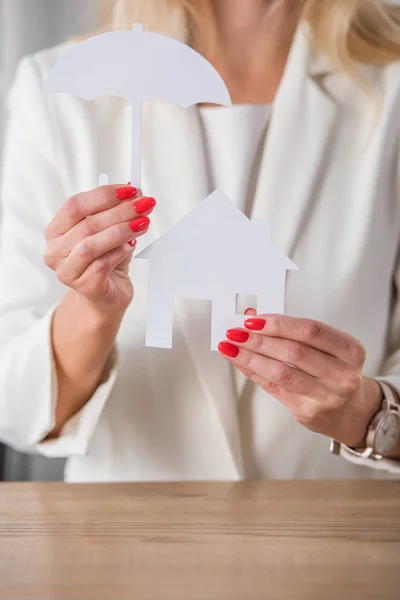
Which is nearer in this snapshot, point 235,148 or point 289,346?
point 289,346

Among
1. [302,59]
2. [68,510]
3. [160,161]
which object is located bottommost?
[68,510]

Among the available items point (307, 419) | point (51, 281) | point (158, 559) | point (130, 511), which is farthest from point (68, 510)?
point (51, 281)

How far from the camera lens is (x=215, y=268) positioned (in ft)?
2.52

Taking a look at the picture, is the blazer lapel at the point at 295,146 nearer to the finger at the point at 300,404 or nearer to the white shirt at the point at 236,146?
the white shirt at the point at 236,146

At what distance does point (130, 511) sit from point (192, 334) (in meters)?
0.35

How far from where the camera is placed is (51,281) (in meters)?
1.08

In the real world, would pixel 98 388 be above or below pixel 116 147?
below

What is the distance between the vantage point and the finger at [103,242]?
722 millimetres

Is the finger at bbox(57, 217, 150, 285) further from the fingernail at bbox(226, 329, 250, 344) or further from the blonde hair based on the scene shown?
the blonde hair

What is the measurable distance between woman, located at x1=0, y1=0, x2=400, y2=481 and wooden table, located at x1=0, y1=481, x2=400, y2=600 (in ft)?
0.62

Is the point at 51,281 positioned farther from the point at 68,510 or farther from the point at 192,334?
the point at 68,510

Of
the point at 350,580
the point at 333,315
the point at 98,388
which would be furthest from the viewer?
the point at 333,315

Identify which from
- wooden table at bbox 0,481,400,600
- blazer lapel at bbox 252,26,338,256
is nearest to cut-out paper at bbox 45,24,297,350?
wooden table at bbox 0,481,400,600

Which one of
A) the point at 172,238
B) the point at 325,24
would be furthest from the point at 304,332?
the point at 325,24
